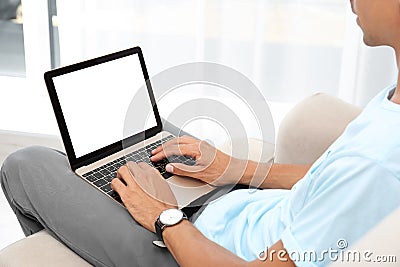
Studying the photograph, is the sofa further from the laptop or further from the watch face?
the watch face

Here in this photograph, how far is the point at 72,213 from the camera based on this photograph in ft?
4.18

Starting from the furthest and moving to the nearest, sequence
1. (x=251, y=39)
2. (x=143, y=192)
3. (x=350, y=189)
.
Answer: (x=251, y=39)
(x=143, y=192)
(x=350, y=189)

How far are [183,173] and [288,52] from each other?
3.30 feet

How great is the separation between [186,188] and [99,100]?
1.03ft

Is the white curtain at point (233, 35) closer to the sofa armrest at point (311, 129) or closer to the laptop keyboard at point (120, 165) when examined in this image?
the sofa armrest at point (311, 129)

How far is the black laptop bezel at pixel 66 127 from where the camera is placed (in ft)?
4.58

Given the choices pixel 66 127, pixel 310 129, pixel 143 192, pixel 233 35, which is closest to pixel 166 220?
pixel 143 192

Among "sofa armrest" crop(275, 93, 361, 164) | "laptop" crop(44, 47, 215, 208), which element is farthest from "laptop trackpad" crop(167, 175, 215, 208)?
"sofa armrest" crop(275, 93, 361, 164)

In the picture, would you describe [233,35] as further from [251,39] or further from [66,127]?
[66,127]

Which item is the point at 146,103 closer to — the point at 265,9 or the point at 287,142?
the point at 287,142

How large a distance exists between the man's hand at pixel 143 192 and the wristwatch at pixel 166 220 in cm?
4

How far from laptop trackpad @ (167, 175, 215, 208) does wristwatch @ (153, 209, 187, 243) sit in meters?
0.14

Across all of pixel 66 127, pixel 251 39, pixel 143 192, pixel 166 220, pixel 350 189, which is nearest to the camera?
pixel 350 189

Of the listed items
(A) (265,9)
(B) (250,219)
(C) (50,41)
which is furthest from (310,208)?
(C) (50,41)
